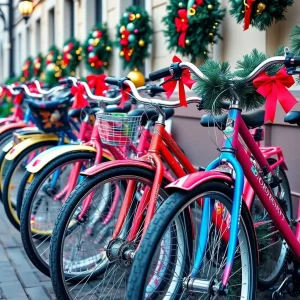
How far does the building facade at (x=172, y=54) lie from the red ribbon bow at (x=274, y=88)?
73.0 inches

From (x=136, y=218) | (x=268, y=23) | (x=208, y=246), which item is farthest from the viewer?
(x=268, y=23)

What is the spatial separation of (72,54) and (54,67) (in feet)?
2.14

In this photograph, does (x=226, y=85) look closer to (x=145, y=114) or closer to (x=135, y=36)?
(x=145, y=114)

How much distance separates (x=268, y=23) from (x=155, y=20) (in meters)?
2.56

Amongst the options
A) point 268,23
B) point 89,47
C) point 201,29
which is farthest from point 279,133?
point 89,47

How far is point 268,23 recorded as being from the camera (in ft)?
14.2

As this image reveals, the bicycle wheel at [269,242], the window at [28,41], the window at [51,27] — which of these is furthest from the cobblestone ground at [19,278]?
the window at [28,41]

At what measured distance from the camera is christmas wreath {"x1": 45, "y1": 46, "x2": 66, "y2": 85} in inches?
369

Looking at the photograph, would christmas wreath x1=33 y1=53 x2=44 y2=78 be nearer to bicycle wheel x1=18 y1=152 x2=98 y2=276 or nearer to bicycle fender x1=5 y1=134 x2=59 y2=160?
bicycle fender x1=5 y1=134 x2=59 y2=160

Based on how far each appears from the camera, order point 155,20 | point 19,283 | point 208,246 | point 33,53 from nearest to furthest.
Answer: point 208,246 < point 19,283 < point 155,20 < point 33,53

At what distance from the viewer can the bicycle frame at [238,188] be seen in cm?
251

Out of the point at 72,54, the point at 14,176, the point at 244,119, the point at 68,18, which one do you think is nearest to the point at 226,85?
the point at 244,119

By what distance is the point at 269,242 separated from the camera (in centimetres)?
333

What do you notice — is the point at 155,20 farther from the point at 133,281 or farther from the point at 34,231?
the point at 133,281
